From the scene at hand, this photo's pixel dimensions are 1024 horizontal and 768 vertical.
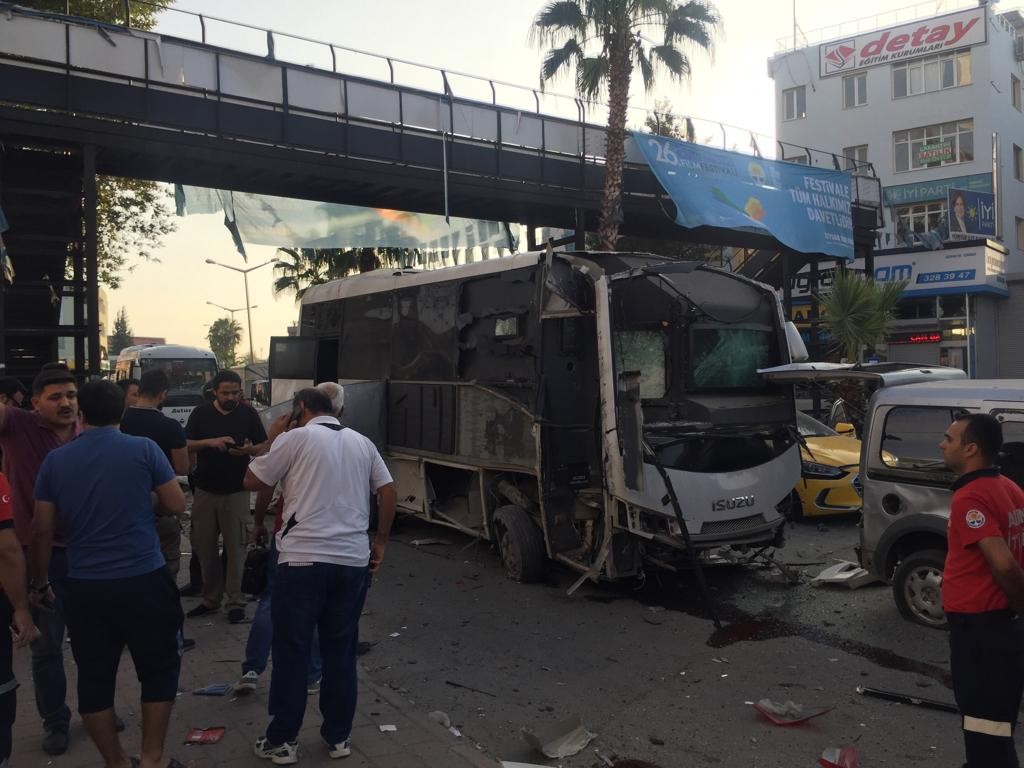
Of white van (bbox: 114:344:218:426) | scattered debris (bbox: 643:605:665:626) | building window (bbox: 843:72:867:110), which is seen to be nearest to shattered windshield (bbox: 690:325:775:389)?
scattered debris (bbox: 643:605:665:626)

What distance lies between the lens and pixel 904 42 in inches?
1419

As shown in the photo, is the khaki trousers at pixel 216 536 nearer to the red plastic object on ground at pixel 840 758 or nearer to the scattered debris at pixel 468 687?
the scattered debris at pixel 468 687

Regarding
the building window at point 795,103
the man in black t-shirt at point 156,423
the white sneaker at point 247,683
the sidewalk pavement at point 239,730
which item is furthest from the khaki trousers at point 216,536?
the building window at point 795,103

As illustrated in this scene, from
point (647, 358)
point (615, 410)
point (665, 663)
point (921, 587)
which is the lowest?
point (665, 663)

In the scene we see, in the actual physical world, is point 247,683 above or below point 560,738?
above

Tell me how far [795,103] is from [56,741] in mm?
41315

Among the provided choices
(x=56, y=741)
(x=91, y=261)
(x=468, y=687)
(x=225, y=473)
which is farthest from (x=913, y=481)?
(x=91, y=261)

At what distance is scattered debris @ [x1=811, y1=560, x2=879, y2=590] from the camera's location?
23.3 feet

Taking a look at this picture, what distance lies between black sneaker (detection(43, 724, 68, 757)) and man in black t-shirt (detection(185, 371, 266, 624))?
2145 mm

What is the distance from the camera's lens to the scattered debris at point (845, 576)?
711 cm

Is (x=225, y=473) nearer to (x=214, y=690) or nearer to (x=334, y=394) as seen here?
(x=214, y=690)

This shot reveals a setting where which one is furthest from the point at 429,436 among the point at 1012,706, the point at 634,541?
the point at 1012,706

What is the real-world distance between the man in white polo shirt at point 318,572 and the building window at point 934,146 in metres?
37.2

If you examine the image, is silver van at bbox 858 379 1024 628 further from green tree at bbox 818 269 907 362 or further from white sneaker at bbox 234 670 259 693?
green tree at bbox 818 269 907 362
